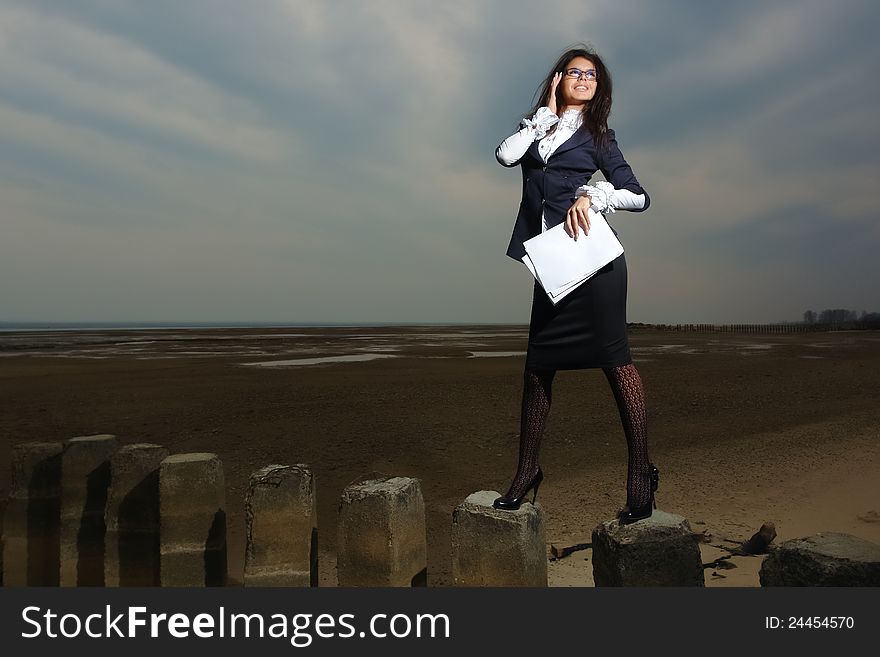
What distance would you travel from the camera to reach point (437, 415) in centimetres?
865

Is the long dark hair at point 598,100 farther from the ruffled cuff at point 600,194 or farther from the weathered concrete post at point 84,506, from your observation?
the weathered concrete post at point 84,506

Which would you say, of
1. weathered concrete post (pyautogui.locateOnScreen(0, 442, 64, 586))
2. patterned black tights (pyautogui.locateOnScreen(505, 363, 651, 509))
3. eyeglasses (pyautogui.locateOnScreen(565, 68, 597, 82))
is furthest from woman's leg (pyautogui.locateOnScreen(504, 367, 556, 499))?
weathered concrete post (pyautogui.locateOnScreen(0, 442, 64, 586))

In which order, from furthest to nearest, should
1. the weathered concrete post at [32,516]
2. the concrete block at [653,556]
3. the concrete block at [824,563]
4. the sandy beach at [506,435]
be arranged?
the sandy beach at [506,435]
the weathered concrete post at [32,516]
the concrete block at [653,556]
the concrete block at [824,563]

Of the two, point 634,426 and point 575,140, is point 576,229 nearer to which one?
point 575,140

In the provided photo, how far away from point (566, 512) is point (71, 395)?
31.2 ft

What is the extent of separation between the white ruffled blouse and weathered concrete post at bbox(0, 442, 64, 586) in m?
3.39

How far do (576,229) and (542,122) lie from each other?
1.58ft

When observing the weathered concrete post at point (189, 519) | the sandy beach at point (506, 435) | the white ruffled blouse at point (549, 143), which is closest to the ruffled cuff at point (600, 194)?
the white ruffled blouse at point (549, 143)

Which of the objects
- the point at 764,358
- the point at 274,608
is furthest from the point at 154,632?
the point at 764,358

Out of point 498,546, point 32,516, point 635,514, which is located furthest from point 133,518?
point 635,514

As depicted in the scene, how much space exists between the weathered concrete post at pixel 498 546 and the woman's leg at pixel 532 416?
0.47 feet

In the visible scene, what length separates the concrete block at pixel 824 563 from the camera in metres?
1.60

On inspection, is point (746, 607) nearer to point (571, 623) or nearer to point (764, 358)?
point (571, 623)

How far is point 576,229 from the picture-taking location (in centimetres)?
194
